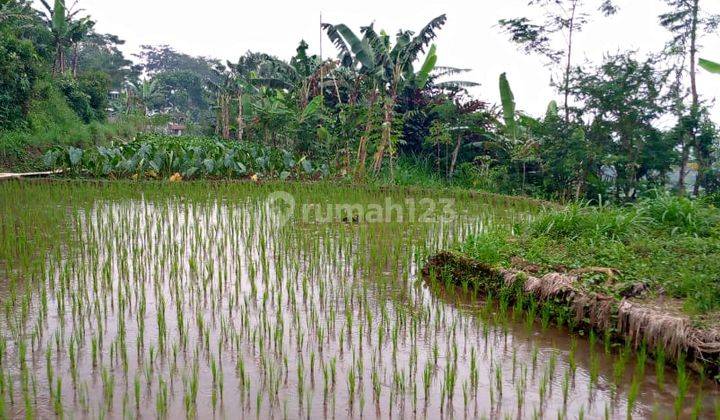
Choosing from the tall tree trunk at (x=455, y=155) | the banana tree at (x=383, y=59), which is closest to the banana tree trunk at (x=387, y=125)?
the banana tree at (x=383, y=59)

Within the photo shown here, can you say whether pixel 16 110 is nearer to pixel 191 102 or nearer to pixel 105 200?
pixel 105 200

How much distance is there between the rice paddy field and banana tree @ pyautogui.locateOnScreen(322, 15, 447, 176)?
5.83 metres

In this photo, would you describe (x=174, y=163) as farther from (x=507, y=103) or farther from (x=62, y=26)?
(x=62, y=26)

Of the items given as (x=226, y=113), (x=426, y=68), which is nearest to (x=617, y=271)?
(x=426, y=68)

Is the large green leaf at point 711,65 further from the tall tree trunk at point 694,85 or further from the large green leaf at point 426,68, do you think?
the large green leaf at point 426,68

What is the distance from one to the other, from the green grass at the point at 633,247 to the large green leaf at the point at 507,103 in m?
5.51

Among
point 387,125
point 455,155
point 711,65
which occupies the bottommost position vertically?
point 455,155

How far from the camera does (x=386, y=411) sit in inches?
111

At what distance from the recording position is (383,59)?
12617 mm

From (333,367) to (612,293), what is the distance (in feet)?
6.88

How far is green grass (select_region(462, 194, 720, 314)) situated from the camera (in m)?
4.14

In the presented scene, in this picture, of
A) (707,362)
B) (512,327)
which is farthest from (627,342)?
(512,327)

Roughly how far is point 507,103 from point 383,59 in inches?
107

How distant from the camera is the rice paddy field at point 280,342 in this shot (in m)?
2.89
